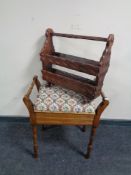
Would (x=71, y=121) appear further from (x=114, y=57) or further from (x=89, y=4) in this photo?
(x=89, y=4)

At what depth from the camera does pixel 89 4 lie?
146cm

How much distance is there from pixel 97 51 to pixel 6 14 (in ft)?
2.58

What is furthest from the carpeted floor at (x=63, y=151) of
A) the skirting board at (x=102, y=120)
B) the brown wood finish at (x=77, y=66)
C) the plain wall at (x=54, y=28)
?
the brown wood finish at (x=77, y=66)

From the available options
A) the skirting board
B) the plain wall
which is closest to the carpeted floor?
the skirting board

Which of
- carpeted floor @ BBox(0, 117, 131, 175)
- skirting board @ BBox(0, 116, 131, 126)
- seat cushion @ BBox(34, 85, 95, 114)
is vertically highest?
seat cushion @ BBox(34, 85, 95, 114)

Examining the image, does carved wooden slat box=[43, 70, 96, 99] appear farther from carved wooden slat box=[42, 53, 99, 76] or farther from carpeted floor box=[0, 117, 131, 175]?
carpeted floor box=[0, 117, 131, 175]

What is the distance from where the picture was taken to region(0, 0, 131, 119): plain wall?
1.47m

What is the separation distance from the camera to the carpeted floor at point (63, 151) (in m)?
1.51

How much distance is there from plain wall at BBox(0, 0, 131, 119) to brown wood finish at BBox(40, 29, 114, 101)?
11cm

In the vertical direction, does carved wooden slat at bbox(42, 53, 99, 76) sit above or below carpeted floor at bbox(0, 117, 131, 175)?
above

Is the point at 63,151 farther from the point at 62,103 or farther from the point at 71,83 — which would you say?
the point at 71,83

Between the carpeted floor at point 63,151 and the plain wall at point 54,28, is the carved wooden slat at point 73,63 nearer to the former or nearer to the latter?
the plain wall at point 54,28

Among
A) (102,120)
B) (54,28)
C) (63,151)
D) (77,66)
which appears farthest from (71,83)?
(102,120)

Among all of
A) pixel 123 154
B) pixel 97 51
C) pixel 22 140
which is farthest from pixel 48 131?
pixel 97 51
